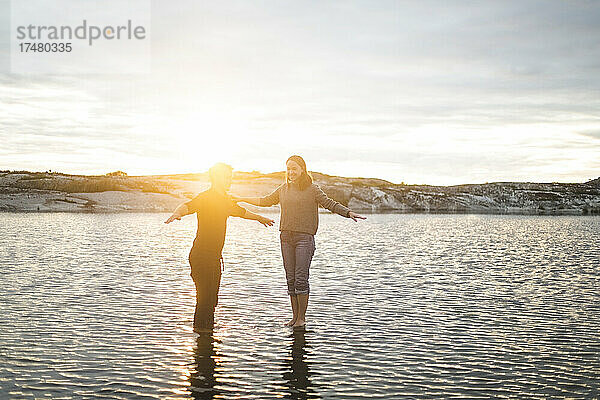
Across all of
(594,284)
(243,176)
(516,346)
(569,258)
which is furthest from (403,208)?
(516,346)

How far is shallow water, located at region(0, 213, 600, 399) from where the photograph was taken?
9.65m

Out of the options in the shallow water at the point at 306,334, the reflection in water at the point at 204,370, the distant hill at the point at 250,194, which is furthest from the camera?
the distant hill at the point at 250,194

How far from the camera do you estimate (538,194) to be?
191 m

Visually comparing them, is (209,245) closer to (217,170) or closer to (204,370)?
(217,170)

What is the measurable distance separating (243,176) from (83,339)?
14908cm

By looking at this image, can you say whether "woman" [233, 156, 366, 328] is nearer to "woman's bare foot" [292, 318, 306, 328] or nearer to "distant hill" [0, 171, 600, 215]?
"woman's bare foot" [292, 318, 306, 328]

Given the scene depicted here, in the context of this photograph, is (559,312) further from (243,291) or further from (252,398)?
(252,398)

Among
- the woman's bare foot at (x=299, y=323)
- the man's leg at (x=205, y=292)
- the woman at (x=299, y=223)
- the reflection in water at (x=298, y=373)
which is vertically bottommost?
the reflection in water at (x=298, y=373)

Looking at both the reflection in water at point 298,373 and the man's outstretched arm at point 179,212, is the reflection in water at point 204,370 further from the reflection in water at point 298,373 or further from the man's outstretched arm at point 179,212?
the man's outstretched arm at point 179,212

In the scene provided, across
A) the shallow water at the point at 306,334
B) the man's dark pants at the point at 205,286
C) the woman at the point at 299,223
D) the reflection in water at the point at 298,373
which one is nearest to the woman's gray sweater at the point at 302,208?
the woman at the point at 299,223

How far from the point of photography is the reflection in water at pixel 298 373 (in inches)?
364

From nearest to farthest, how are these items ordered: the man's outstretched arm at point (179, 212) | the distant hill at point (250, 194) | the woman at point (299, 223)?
the man's outstretched arm at point (179, 212), the woman at point (299, 223), the distant hill at point (250, 194)

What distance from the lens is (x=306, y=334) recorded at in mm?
13039

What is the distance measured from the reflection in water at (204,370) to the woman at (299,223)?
6.69ft
